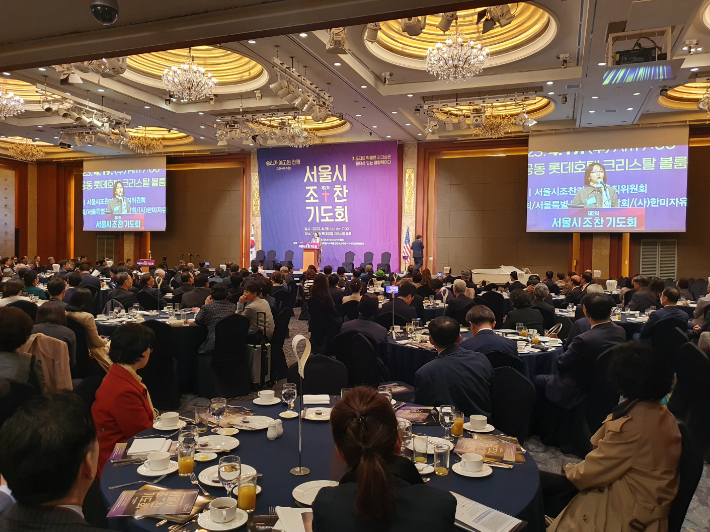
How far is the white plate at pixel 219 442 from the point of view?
2.40m

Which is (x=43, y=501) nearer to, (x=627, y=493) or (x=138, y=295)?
(x=627, y=493)

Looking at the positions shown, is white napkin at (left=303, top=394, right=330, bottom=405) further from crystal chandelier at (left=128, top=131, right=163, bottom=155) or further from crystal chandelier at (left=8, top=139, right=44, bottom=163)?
crystal chandelier at (left=8, top=139, right=44, bottom=163)

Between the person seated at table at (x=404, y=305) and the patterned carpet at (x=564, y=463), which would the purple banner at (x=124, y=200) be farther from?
the patterned carpet at (x=564, y=463)

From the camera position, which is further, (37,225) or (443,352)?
(37,225)

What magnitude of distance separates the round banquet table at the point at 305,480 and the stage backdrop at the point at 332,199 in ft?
46.6

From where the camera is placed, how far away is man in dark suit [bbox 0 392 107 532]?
1.25 metres

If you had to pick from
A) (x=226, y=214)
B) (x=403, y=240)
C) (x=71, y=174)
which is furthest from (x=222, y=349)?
(x=71, y=174)

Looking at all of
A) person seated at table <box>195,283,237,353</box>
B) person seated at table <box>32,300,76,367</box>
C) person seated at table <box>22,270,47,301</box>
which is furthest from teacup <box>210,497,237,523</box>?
person seated at table <box>22,270,47,301</box>

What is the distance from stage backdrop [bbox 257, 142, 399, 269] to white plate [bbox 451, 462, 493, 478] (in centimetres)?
1434

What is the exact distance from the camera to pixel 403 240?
54.4 feet

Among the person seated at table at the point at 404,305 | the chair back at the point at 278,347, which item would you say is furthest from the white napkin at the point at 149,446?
the person seated at table at the point at 404,305

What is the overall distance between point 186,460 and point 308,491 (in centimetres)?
54

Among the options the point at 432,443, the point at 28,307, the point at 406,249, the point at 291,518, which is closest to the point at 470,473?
the point at 432,443

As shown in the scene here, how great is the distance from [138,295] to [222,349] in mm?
2953
